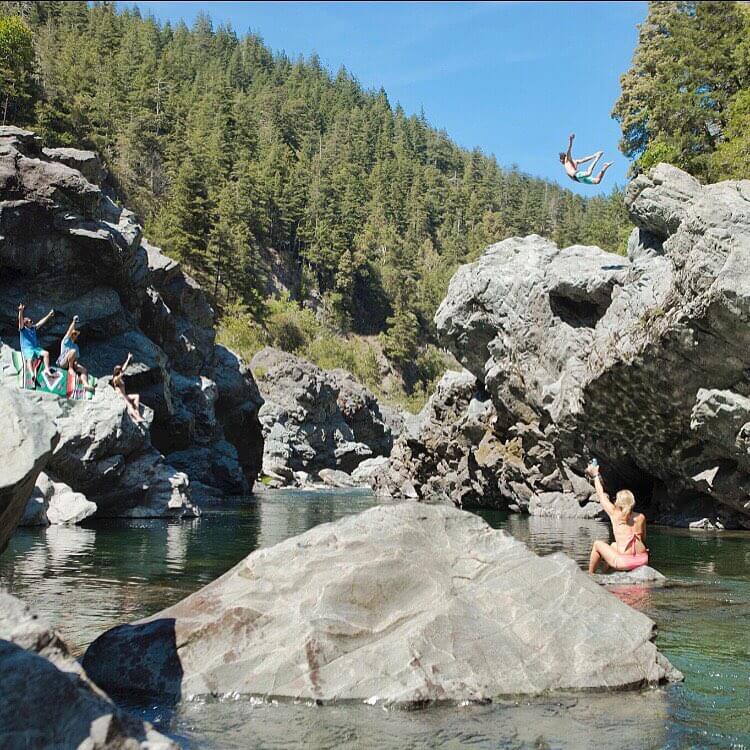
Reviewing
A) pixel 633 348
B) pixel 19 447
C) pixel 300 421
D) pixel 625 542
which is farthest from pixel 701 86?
pixel 19 447

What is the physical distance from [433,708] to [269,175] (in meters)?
109

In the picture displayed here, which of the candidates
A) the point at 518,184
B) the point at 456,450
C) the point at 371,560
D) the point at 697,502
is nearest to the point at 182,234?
the point at 456,450

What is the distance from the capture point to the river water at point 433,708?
5.79m

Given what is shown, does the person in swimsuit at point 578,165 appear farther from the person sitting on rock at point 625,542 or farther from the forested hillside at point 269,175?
the forested hillside at point 269,175

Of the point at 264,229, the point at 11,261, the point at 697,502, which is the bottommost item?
the point at 697,502

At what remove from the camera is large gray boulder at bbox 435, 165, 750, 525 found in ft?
72.3

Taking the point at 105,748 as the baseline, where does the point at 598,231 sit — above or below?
above

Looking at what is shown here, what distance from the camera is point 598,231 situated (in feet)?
289

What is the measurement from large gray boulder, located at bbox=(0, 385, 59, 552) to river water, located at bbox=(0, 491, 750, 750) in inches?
80.4

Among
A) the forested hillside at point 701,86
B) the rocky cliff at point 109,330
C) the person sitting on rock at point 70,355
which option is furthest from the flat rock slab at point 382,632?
the forested hillside at point 701,86

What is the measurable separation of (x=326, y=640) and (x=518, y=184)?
154 meters

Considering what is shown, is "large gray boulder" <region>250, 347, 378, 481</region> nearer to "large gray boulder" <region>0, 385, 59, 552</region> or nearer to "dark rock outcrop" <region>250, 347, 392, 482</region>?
"dark rock outcrop" <region>250, 347, 392, 482</region>

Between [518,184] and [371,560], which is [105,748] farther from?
[518,184]

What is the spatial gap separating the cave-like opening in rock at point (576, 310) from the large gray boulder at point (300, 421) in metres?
29.3
